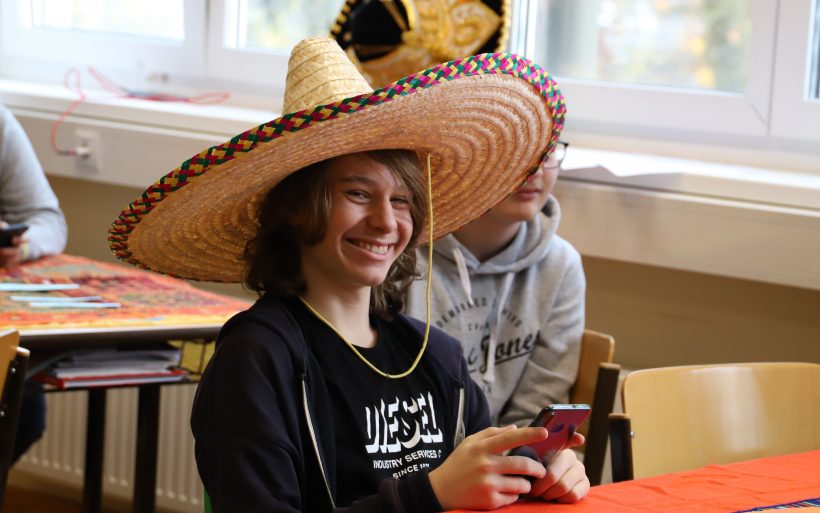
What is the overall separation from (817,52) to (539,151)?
3.42 feet

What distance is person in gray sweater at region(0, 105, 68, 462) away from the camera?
7.92 ft

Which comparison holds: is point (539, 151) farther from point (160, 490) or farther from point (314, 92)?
point (160, 490)

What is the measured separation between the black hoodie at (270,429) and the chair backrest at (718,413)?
0.44 metres

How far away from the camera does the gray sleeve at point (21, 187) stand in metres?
2.50

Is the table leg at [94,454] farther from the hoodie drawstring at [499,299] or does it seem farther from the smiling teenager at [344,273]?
the smiling teenager at [344,273]

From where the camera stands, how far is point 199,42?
122 inches

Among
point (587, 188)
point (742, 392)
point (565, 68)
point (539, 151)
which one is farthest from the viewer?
point (565, 68)

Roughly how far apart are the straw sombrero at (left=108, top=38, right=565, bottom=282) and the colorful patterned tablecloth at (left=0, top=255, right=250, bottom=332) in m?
0.38

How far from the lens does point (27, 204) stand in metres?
2.52

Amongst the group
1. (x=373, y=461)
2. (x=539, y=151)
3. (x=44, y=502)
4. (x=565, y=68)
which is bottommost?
(x=44, y=502)

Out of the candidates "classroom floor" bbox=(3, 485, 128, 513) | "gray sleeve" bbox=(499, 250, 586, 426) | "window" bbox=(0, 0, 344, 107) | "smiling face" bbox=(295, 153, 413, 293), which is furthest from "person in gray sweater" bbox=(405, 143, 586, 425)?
"classroom floor" bbox=(3, 485, 128, 513)

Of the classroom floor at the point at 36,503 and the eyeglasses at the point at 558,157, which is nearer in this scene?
the eyeglasses at the point at 558,157

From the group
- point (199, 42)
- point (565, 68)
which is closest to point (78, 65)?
point (199, 42)

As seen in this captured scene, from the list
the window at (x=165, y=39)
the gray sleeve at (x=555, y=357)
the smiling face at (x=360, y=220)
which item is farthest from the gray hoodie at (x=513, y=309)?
the window at (x=165, y=39)
